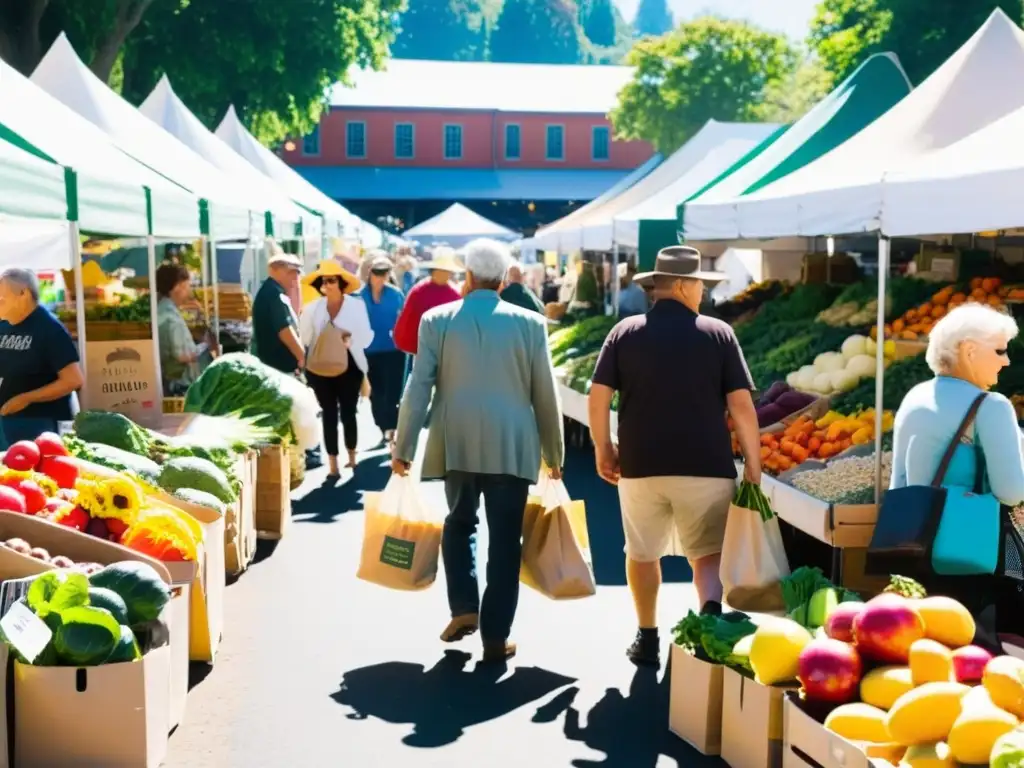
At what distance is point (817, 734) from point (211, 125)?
1204 inches

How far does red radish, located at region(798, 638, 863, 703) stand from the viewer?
13.8 feet

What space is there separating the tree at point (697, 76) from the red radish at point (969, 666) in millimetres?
49900

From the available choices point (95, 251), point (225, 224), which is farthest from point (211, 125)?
point (225, 224)

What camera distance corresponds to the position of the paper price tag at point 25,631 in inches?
168

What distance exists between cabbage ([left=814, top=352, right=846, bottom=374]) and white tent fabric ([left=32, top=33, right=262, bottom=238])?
4.81 metres

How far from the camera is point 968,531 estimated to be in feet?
15.8

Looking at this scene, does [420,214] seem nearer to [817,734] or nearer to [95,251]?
[95,251]

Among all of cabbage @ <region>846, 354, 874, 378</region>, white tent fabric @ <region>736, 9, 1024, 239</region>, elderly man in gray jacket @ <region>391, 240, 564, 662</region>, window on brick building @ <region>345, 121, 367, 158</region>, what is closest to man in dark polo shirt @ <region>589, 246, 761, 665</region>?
elderly man in gray jacket @ <region>391, 240, 564, 662</region>

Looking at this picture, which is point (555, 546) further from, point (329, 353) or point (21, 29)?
point (21, 29)

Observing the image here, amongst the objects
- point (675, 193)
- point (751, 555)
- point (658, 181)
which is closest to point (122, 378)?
point (751, 555)

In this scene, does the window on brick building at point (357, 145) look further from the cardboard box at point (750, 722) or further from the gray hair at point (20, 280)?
the cardboard box at point (750, 722)

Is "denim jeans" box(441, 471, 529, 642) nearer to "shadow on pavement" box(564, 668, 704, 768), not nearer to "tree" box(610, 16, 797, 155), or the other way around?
"shadow on pavement" box(564, 668, 704, 768)

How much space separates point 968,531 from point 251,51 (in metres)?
26.2

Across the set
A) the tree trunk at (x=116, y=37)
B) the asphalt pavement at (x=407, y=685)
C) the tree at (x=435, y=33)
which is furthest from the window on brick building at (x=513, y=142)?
the tree at (x=435, y=33)
